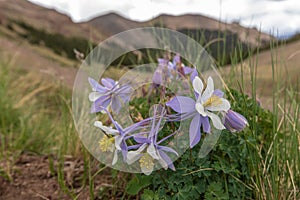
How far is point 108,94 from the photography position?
1316 mm

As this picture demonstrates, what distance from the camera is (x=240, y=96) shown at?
143 cm

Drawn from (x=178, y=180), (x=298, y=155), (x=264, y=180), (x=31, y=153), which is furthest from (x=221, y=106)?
(x=31, y=153)

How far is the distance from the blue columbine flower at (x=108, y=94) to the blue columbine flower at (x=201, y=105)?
315 mm

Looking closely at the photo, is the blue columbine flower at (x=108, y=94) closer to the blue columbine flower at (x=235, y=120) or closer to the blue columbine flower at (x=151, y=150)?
the blue columbine flower at (x=151, y=150)

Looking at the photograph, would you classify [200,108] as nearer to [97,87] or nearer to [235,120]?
[235,120]

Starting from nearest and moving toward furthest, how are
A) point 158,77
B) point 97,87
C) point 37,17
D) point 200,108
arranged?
point 200,108, point 97,87, point 158,77, point 37,17

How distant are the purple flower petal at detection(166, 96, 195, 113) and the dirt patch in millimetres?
771

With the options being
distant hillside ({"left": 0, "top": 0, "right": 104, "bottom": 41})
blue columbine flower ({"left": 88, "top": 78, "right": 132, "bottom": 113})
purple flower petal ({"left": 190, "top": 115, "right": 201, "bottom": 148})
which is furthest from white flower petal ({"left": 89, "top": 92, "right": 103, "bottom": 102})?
Answer: distant hillside ({"left": 0, "top": 0, "right": 104, "bottom": 41})

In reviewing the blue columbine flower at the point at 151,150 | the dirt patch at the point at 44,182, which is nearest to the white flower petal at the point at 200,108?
the blue columbine flower at the point at 151,150

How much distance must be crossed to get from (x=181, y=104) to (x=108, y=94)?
357 mm

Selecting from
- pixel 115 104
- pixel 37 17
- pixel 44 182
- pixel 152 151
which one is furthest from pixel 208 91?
pixel 37 17

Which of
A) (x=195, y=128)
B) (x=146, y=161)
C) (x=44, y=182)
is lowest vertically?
(x=44, y=182)

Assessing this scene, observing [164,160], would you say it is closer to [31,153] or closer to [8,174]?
[8,174]

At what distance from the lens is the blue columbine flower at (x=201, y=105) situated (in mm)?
1027
